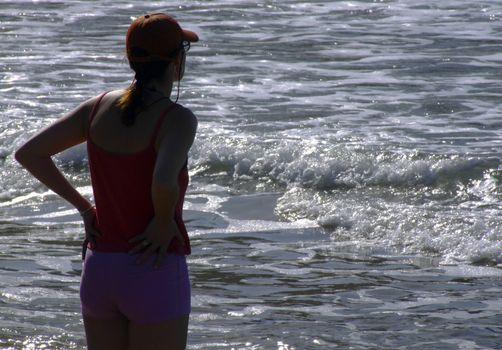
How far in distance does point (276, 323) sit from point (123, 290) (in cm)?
226

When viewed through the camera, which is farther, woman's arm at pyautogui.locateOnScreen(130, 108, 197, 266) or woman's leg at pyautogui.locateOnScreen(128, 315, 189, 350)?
woman's leg at pyautogui.locateOnScreen(128, 315, 189, 350)

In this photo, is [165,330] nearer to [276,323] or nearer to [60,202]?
[276,323]

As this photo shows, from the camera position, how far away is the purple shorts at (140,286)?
3.00m

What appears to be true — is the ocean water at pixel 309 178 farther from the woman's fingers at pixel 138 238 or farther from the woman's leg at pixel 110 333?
the woman's leg at pixel 110 333

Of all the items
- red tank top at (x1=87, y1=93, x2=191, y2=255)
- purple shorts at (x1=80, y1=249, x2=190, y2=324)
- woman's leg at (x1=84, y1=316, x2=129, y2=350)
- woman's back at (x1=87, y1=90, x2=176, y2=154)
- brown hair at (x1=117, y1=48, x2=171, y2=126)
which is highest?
brown hair at (x1=117, y1=48, x2=171, y2=126)

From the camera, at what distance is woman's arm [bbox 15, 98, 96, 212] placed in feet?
10.1

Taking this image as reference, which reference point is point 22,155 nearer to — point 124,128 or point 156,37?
point 124,128

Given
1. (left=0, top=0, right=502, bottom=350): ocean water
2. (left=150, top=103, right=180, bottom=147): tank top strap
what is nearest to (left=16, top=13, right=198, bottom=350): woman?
(left=150, top=103, right=180, bottom=147): tank top strap

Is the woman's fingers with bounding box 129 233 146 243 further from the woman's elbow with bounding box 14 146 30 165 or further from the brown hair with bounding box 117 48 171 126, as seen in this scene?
the woman's elbow with bounding box 14 146 30 165

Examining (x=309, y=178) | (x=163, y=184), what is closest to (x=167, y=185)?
(x=163, y=184)

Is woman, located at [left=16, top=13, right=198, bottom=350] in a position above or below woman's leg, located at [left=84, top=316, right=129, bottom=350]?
above

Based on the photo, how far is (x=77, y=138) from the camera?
3102 millimetres

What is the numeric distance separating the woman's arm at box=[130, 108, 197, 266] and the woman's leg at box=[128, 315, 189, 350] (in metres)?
0.18

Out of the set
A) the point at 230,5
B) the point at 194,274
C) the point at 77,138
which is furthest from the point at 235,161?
the point at 230,5
